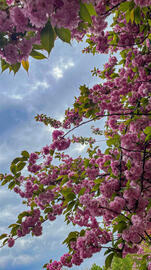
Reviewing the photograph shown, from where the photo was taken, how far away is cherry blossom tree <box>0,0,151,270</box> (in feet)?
3.99

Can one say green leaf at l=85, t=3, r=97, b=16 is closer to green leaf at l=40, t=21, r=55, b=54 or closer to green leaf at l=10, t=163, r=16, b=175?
green leaf at l=40, t=21, r=55, b=54

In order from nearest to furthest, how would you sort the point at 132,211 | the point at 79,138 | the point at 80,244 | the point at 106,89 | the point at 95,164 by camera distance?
the point at 132,211 < the point at 80,244 < the point at 95,164 < the point at 106,89 < the point at 79,138

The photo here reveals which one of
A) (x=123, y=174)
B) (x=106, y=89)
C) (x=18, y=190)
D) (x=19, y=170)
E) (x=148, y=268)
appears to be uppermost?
(x=106, y=89)

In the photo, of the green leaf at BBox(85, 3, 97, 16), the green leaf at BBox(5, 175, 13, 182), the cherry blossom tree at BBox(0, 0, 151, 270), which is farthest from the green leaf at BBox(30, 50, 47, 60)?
the green leaf at BBox(5, 175, 13, 182)

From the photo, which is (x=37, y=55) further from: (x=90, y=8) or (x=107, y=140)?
(x=107, y=140)

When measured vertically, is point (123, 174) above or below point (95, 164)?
below

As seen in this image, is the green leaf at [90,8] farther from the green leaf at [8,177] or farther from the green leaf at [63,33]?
the green leaf at [8,177]

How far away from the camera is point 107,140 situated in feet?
8.53

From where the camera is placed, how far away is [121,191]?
233 centimetres

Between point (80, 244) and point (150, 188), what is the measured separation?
1.34 m

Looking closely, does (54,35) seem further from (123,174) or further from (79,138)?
(79,138)

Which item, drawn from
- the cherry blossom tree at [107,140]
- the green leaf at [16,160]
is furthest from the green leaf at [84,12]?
the green leaf at [16,160]

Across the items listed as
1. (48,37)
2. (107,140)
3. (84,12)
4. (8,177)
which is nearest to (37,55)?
(48,37)

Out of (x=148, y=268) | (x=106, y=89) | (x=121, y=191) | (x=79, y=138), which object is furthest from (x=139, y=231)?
(x=79, y=138)
